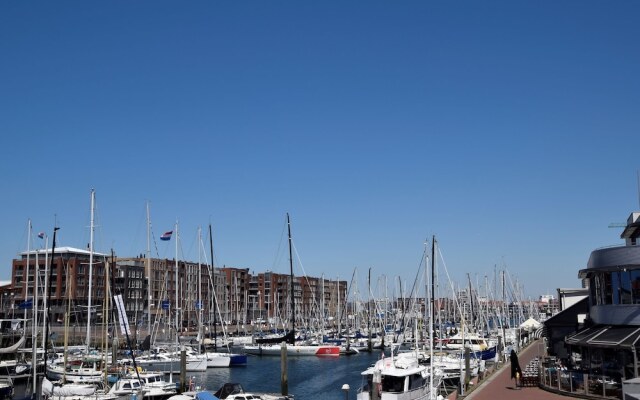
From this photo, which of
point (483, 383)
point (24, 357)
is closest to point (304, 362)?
point (24, 357)

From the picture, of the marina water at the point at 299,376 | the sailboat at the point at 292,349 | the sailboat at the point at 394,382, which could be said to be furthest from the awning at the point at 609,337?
the sailboat at the point at 292,349

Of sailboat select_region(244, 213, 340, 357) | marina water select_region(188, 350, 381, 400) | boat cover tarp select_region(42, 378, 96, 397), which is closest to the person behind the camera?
boat cover tarp select_region(42, 378, 96, 397)

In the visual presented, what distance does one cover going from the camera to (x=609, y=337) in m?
37.7

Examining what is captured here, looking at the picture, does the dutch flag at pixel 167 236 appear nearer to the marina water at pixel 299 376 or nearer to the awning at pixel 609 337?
the marina water at pixel 299 376

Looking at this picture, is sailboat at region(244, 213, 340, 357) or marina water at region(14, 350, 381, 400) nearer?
marina water at region(14, 350, 381, 400)

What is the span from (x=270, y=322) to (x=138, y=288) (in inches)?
2011

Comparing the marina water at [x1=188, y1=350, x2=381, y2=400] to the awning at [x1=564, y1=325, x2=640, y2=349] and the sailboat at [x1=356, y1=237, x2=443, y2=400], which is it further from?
the awning at [x1=564, y1=325, x2=640, y2=349]

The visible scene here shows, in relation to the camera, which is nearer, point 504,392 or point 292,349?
point 504,392

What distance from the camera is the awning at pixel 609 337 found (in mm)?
36156

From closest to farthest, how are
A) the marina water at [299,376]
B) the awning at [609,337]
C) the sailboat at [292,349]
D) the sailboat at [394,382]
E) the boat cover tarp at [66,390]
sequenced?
the awning at [609,337], the sailboat at [394,382], the boat cover tarp at [66,390], the marina water at [299,376], the sailboat at [292,349]

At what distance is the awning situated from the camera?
119 feet

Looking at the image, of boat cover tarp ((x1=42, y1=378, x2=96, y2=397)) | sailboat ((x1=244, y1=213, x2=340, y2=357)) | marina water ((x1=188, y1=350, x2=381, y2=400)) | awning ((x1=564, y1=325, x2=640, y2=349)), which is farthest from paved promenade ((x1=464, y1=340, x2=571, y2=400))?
sailboat ((x1=244, y1=213, x2=340, y2=357))

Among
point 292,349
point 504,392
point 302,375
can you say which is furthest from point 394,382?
point 292,349

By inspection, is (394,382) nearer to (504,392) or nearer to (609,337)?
(504,392)
